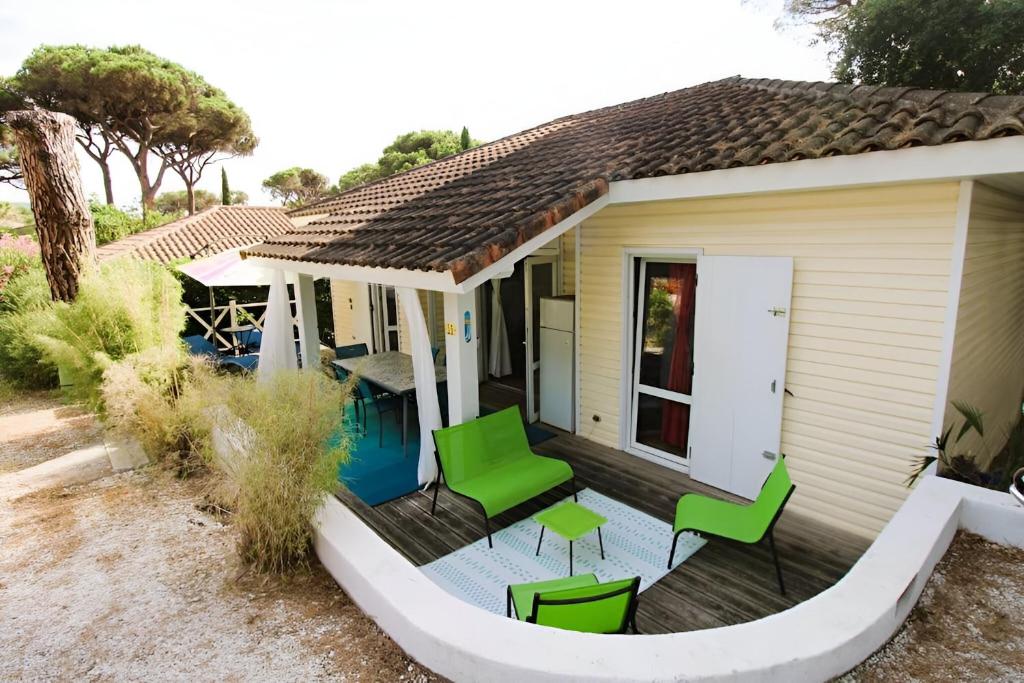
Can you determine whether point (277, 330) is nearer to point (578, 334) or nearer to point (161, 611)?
point (578, 334)

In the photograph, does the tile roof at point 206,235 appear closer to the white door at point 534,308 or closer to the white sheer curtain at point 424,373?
the white door at point 534,308

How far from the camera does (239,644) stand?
302cm

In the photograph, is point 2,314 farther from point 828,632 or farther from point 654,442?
point 828,632

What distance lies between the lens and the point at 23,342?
941cm

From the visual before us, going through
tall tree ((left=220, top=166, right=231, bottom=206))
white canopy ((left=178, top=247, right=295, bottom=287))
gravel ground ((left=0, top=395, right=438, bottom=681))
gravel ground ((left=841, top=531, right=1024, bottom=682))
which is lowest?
gravel ground ((left=0, top=395, right=438, bottom=681))

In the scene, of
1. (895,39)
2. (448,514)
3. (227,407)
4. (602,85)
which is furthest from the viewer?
(602,85)

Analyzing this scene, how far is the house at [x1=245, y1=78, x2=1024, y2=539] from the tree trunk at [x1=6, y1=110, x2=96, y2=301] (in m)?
→ 4.20

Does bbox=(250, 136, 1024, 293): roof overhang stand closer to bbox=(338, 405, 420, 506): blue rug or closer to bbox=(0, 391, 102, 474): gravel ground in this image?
bbox=(338, 405, 420, 506): blue rug

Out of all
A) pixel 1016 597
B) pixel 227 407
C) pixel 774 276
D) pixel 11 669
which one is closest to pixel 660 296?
pixel 774 276

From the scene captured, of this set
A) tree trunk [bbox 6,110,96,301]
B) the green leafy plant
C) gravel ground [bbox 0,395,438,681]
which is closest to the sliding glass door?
the green leafy plant

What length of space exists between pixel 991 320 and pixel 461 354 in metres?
5.57

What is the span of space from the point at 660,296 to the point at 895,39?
638 inches

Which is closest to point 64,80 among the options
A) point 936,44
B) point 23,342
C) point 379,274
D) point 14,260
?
point 14,260

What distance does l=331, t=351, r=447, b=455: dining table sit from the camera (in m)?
6.98
